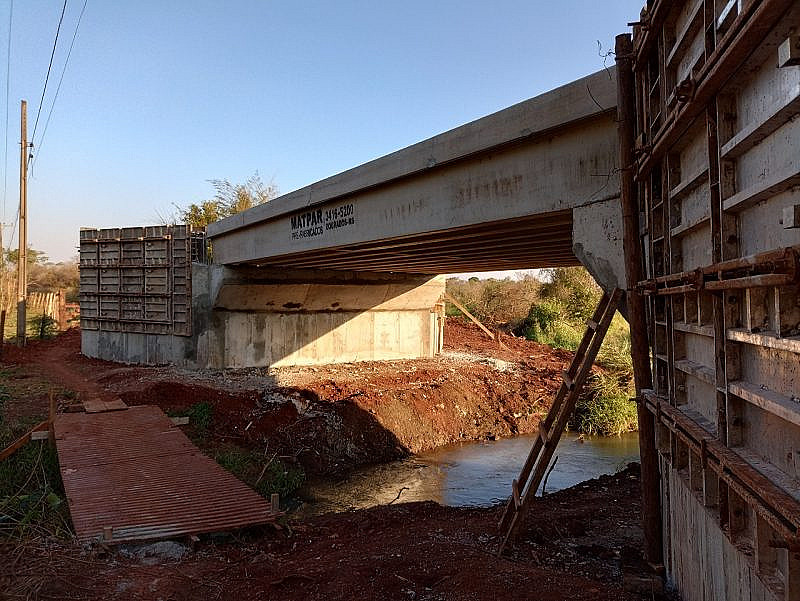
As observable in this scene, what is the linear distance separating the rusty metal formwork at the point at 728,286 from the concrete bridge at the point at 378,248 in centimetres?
130

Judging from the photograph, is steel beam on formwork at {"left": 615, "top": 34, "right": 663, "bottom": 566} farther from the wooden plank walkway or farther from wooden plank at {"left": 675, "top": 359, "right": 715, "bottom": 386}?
the wooden plank walkway

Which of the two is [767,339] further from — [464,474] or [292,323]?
[292,323]

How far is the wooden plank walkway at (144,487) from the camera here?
6.84 meters

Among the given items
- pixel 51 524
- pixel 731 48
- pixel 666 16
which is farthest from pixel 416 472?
pixel 731 48

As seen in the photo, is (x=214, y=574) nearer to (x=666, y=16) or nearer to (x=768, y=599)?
(x=768, y=599)

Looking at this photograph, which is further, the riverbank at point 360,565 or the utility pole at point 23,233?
the utility pole at point 23,233

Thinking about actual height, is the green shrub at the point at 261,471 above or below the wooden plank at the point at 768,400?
below

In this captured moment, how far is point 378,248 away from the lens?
490 inches

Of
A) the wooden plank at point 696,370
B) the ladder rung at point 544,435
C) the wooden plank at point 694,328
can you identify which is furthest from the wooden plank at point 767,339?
the ladder rung at point 544,435

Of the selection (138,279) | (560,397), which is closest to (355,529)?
(560,397)

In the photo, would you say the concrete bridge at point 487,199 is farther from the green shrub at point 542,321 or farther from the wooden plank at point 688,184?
the green shrub at point 542,321

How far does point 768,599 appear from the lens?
121 inches

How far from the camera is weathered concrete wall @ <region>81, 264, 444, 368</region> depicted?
17938mm

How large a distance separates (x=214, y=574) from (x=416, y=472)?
7.67m
